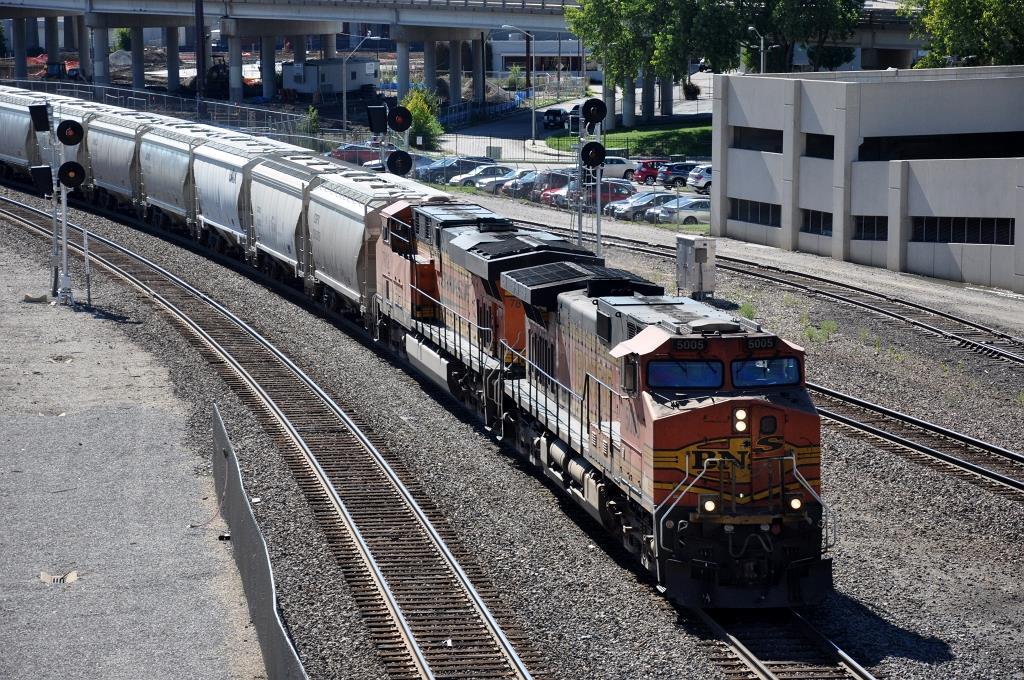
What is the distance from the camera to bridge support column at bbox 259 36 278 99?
12006 cm

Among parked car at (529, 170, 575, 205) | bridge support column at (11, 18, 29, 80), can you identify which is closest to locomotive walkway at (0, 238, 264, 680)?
parked car at (529, 170, 575, 205)

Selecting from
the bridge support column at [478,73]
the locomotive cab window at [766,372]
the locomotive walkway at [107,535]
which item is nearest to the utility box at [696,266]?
the locomotive walkway at [107,535]

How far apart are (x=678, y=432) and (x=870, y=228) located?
3407cm

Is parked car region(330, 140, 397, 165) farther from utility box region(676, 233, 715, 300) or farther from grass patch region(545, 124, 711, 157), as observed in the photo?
grass patch region(545, 124, 711, 157)

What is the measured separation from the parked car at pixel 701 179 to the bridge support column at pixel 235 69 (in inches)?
2164

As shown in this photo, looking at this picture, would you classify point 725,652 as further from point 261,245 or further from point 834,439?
point 261,245

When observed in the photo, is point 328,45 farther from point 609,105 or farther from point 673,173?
point 673,173

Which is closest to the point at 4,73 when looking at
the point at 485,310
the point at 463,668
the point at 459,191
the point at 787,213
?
the point at 459,191

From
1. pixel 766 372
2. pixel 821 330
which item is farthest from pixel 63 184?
pixel 766 372

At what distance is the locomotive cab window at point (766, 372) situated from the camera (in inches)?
659

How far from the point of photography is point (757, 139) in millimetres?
54219

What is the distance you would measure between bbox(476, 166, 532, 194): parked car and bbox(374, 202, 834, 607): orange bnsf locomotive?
44470 millimetres

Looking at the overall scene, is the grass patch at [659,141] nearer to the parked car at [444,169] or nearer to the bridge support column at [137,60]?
the parked car at [444,169]

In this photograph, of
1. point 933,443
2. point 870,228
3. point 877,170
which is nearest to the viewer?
point 933,443
